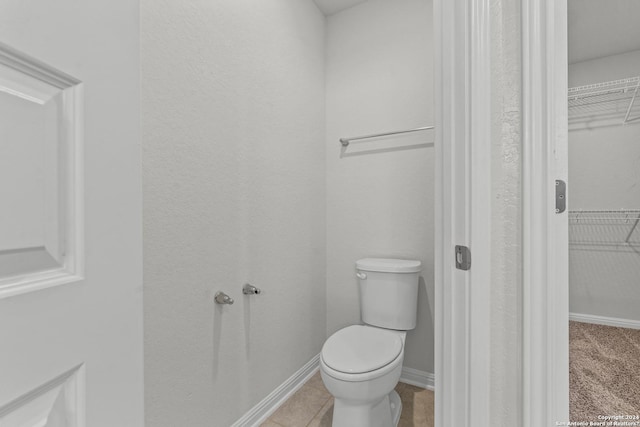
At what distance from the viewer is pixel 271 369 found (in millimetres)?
1513

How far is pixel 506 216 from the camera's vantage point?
61 centimetres

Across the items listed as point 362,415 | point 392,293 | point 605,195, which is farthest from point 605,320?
point 362,415

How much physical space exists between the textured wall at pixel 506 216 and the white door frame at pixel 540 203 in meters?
0.02

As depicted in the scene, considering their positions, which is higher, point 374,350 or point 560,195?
point 560,195

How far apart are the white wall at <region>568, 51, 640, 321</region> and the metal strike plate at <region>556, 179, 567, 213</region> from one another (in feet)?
Answer: 8.03

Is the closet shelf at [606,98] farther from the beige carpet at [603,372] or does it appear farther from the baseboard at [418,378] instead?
the baseboard at [418,378]

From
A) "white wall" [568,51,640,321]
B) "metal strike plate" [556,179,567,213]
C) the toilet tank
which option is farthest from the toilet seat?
"white wall" [568,51,640,321]

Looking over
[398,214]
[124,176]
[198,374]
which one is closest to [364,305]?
[398,214]

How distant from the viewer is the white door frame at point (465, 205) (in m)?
0.61

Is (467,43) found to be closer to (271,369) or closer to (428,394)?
(271,369)

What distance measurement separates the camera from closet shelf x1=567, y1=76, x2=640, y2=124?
2.19 metres

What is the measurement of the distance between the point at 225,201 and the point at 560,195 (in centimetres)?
113

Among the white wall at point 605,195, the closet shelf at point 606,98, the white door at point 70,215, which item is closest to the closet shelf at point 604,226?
the white wall at point 605,195

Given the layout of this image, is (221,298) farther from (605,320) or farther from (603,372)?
(605,320)
